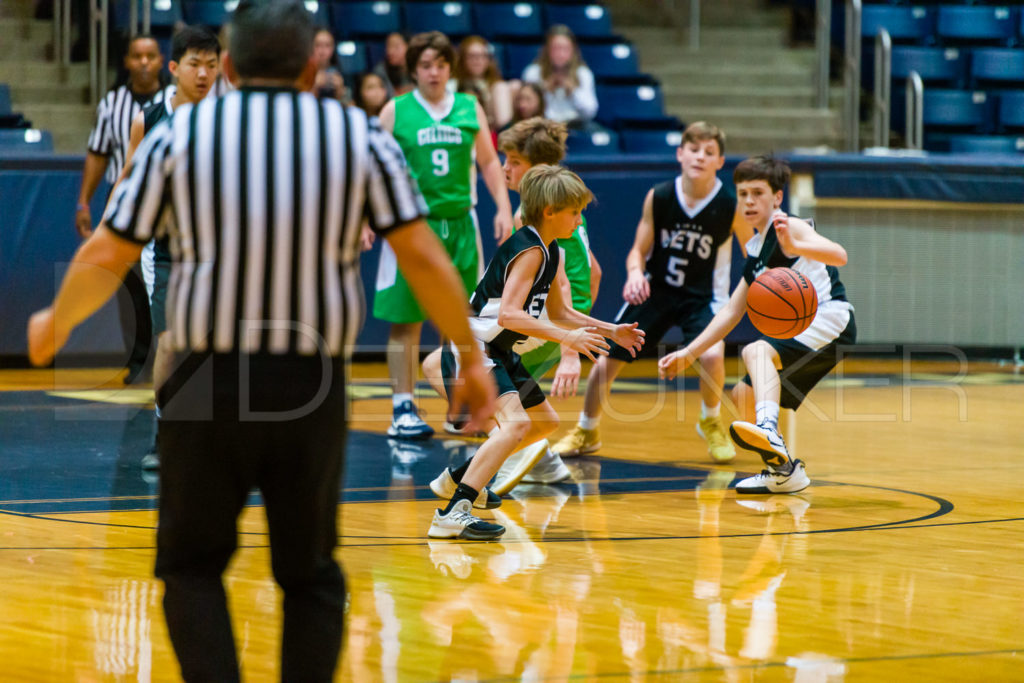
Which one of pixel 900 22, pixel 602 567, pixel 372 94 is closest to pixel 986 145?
pixel 900 22

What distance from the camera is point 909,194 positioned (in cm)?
1097

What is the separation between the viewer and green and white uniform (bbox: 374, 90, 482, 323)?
25.8 feet

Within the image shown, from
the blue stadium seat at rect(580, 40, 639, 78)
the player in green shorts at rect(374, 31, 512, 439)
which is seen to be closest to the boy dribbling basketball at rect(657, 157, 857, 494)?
the player in green shorts at rect(374, 31, 512, 439)

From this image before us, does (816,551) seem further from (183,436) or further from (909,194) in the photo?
(909,194)

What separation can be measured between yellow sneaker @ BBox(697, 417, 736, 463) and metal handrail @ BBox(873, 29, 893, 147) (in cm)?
677

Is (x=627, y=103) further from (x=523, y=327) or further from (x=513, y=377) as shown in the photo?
(x=523, y=327)

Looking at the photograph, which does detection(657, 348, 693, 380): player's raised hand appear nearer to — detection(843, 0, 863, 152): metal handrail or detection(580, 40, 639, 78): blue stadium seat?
detection(843, 0, 863, 152): metal handrail

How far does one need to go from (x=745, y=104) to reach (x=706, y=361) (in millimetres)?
7417

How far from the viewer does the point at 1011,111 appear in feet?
45.4

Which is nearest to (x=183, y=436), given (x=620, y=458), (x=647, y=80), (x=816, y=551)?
(x=816, y=551)

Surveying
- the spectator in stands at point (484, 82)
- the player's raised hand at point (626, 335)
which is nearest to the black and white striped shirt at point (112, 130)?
the spectator in stands at point (484, 82)

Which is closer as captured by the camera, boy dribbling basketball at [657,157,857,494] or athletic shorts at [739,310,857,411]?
boy dribbling basketball at [657,157,857,494]

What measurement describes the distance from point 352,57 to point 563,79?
183 cm

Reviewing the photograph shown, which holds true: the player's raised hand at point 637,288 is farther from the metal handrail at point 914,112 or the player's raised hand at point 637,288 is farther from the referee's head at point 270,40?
the metal handrail at point 914,112
